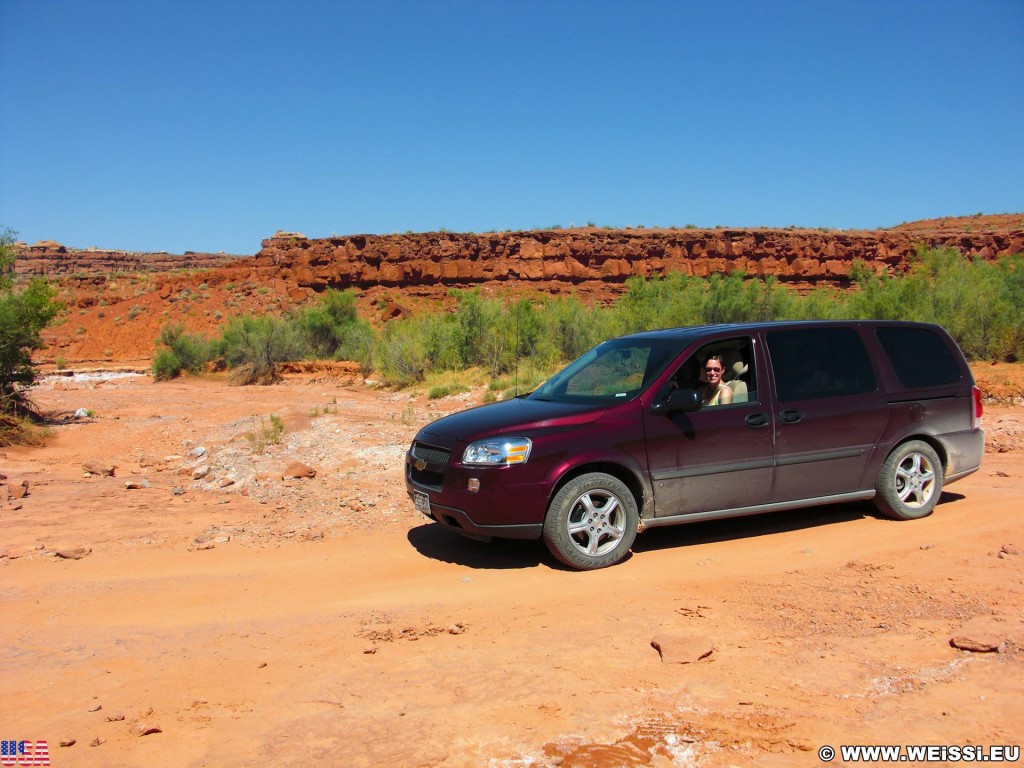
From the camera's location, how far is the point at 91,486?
33.6 feet

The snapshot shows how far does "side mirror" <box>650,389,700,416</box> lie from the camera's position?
6301 mm

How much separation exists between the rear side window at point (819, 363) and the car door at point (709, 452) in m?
0.22

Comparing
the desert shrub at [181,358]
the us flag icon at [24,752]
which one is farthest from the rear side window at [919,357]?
the desert shrub at [181,358]

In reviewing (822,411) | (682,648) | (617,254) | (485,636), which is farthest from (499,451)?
(617,254)

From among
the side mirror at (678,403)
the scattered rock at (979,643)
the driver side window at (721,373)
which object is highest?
the driver side window at (721,373)

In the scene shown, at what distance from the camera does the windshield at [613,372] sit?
6.75 meters

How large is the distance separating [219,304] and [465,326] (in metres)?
36.6

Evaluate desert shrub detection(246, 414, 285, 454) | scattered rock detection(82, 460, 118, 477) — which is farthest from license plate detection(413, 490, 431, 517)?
scattered rock detection(82, 460, 118, 477)

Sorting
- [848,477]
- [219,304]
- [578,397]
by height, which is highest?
[219,304]

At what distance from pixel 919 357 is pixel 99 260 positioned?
9064 centimetres

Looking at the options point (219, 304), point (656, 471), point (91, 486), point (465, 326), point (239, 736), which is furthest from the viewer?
point (219, 304)

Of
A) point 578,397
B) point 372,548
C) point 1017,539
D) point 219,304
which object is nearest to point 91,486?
point 372,548

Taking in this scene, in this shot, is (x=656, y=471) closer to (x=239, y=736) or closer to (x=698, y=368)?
(x=698, y=368)

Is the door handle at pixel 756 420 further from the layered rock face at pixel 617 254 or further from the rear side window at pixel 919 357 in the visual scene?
the layered rock face at pixel 617 254
